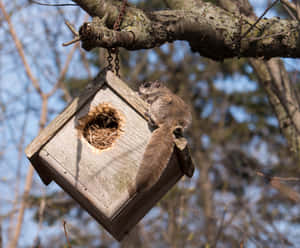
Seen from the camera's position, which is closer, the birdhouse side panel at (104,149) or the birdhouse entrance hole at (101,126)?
the birdhouse side panel at (104,149)

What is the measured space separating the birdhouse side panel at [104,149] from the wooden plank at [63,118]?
0.03 m

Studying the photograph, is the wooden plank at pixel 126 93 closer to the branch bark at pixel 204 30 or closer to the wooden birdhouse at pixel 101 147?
the wooden birdhouse at pixel 101 147

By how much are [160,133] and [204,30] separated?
76 centimetres

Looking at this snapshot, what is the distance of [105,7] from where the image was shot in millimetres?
2219

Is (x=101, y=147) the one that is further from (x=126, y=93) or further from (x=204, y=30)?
(x=204, y=30)

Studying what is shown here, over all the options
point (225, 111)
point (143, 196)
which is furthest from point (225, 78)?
point (143, 196)

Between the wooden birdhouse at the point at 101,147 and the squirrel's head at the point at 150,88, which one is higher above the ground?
the wooden birdhouse at the point at 101,147

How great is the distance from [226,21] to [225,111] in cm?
790

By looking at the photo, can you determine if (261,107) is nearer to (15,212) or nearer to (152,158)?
(15,212)

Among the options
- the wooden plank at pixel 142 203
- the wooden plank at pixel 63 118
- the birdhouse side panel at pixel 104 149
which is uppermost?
the wooden plank at pixel 63 118

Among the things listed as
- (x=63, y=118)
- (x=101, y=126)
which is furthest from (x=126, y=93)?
(x=63, y=118)

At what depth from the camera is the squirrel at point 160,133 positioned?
1915mm

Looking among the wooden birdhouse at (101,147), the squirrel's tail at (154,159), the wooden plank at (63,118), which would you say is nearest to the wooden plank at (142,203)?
the wooden birdhouse at (101,147)

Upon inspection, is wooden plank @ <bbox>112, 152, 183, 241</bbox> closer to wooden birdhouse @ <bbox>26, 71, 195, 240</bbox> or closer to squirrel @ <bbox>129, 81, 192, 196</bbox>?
wooden birdhouse @ <bbox>26, 71, 195, 240</bbox>
